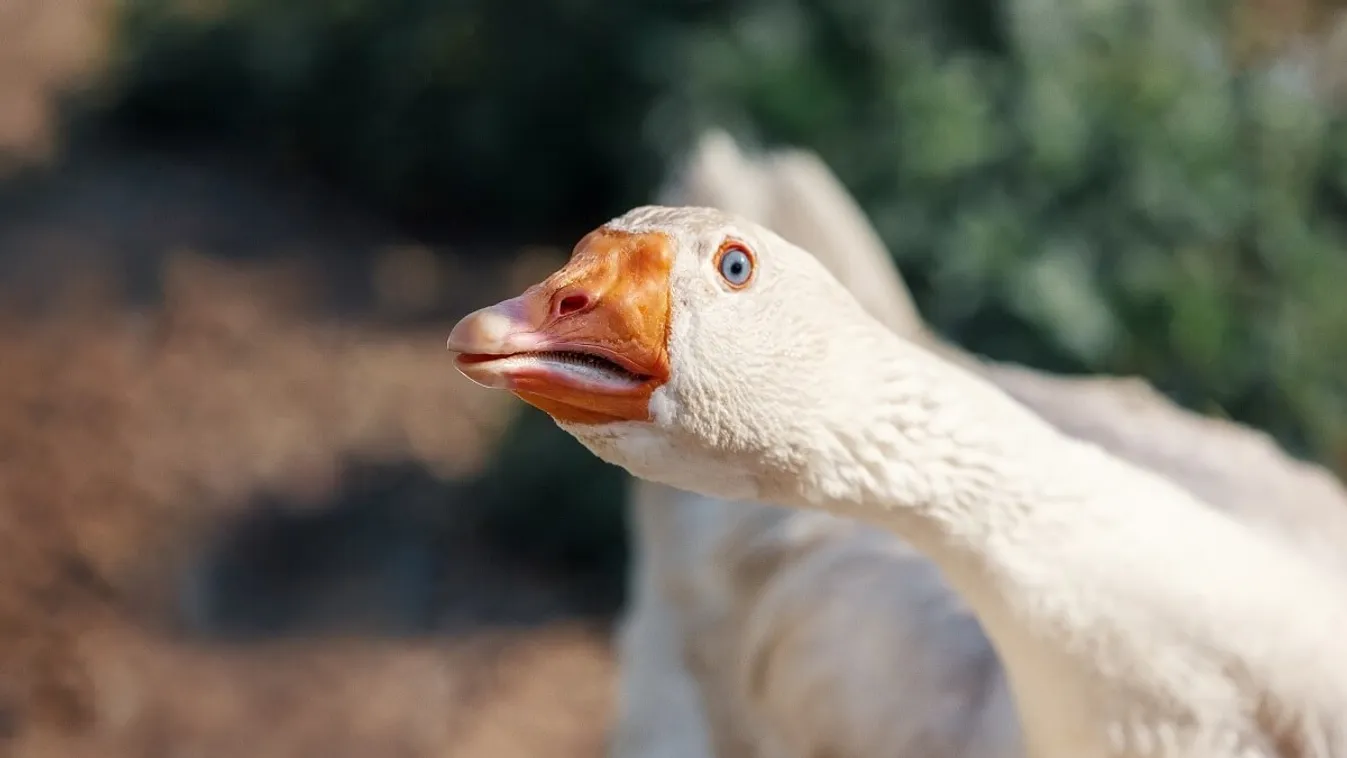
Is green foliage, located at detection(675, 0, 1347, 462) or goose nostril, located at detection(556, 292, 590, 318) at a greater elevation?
green foliage, located at detection(675, 0, 1347, 462)

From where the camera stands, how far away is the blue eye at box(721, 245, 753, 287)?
3.29 feet

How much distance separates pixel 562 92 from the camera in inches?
198

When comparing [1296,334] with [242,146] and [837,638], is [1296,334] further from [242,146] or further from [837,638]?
[242,146]

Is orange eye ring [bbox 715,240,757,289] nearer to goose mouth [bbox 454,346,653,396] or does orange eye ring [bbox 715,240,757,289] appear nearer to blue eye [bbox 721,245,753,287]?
blue eye [bbox 721,245,753,287]

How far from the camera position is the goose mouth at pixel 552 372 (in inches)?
37.5

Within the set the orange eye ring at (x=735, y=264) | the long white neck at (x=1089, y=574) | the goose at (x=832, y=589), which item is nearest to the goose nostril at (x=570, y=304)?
the orange eye ring at (x=735, y=264)

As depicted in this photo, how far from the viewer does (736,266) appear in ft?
3.31

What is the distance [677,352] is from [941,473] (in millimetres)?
304

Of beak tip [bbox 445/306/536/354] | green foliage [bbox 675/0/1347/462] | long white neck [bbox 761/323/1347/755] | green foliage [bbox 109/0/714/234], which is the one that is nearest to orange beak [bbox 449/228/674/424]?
beak tip [bbox 445/306/536/354]

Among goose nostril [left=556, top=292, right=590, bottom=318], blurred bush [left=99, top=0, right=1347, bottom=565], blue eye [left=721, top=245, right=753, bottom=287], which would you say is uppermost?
blurred bush [left=99, top=0, right=1347, bottom=565]

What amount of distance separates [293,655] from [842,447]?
2.90 m

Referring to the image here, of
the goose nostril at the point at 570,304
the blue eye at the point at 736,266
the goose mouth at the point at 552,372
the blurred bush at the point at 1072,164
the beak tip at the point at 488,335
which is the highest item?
the blurred bush at the point at 1072,164

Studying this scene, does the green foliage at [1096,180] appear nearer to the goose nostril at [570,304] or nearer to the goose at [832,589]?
the goose at [832,589]

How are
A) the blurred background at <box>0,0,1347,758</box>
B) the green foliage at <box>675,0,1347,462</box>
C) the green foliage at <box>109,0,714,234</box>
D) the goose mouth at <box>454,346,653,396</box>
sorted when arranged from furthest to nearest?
the green foliage at <box>109,0,714,234</box> → the blurred background at <box>0,0,1347,758</box> → the green foliage at <box>675,0,1347,462</box> → the goose mouth at <box>454,346,653,396</box>
